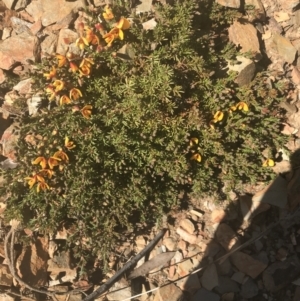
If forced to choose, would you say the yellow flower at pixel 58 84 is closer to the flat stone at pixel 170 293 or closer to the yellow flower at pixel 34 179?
the yellow flower at pixel 34 179

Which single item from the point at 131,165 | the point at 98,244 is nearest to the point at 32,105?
the point at 131,165

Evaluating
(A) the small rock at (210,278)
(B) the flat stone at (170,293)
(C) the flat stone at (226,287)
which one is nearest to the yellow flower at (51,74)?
(B) the flat stone at (170,293)

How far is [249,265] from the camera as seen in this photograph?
5953mm

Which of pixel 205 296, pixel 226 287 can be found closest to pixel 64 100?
pixel 205 296

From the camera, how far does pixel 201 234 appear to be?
6.16m

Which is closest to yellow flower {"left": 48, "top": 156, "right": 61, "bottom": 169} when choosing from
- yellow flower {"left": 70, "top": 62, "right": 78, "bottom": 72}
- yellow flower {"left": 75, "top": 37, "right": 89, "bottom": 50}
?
yellow flower {"left": 70, "top": 62, "right": 78, "bottom": 72}

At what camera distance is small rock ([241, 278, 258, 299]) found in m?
5.93

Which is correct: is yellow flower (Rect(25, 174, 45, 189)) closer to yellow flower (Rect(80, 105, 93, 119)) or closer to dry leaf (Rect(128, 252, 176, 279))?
yellow flower (Rect(80, 105, 93, 119))

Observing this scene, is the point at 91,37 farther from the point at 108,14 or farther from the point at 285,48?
the point at 285,48

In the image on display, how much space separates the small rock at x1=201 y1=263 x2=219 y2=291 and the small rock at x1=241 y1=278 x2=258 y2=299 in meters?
0.38

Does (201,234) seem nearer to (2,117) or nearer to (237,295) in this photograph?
(237,295)

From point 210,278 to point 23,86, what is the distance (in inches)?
150

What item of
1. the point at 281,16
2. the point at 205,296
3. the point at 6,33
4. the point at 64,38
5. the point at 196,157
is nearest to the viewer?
the point at 196,157

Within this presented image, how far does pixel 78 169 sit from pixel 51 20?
2312 millimetres
